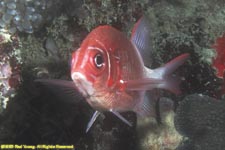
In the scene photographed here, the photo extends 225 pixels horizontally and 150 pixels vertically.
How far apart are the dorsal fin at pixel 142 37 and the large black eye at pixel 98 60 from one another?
59 cm

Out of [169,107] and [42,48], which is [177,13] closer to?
[169,107]

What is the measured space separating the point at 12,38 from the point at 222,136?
10.5ft

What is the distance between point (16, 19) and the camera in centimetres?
429

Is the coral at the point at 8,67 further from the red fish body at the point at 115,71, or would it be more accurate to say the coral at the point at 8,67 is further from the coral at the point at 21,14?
the red fish body at the point at 115,71

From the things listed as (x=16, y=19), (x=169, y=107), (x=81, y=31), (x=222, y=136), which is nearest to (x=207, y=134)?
(x=222, y=136)

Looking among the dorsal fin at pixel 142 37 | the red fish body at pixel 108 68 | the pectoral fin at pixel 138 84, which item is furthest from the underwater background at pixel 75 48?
the pectoral fin at pixel 138 84

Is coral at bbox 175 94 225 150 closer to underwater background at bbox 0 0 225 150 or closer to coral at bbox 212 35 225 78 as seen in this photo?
underwater background at bbox 0 0 225 150

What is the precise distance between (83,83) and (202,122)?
6.55 feet

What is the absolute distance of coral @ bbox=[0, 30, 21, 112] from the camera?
13.0 feet

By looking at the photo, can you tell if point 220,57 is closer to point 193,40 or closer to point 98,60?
point 193,40

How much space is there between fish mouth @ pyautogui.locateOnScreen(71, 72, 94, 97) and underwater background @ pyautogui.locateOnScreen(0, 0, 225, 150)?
1.99 meters

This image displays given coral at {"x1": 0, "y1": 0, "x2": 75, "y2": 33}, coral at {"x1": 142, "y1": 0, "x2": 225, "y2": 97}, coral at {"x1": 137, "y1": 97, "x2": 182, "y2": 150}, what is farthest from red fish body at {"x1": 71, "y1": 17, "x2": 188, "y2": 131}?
coral at {"x1": 0, "y1": 0, "x2": 75, "y2": 33}

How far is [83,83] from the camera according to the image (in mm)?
2023

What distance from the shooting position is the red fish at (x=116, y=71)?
2.01 meters
